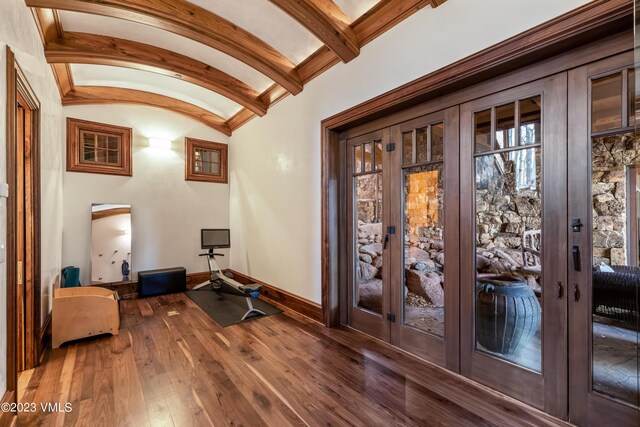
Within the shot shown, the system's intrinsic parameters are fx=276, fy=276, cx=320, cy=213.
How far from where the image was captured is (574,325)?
1695mm

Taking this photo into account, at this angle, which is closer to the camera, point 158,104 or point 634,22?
point 634,22

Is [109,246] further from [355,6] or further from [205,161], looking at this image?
[355,6]

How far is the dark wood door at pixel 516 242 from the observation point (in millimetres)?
1762

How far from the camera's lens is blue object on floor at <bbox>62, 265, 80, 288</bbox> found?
3988 millimetres

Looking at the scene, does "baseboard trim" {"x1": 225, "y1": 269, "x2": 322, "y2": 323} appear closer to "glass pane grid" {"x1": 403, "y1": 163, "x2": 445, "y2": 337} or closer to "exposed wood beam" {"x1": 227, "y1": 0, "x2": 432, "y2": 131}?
"glass pane grid" {"x1": 403, "y1": 163, "x2": 445, "y2": 337}

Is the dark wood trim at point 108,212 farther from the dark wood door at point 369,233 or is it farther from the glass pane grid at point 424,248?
the glass pane grid at point 424,248

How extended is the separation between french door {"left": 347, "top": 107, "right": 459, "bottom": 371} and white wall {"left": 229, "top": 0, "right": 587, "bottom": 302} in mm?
467

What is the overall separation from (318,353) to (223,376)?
86cm

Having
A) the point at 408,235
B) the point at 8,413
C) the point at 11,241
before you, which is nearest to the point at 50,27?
the point at 11,241

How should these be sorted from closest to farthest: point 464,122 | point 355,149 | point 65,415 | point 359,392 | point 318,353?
point 65,415
point 359,392
point 464,122
point 318,353
point 355,149

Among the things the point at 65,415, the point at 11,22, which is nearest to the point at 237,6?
the point at 11,22

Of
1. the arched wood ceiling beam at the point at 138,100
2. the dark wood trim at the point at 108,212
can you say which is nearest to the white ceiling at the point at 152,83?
the arched wood ceiling beam at the point at 138,100

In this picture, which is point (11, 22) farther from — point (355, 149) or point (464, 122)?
point (464, 122)

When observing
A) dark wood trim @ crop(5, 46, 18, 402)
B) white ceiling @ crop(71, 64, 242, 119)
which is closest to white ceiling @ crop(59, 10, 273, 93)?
white ceiling @ crop(71, 64, 242, 119)
